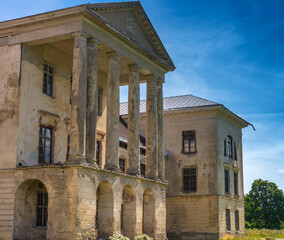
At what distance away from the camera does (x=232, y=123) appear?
44.2 meters

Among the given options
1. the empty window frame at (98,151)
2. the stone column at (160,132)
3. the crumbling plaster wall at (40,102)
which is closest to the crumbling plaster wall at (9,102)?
the crumbling plaster wall at (40,102)

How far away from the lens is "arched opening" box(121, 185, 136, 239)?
2695 centimetres

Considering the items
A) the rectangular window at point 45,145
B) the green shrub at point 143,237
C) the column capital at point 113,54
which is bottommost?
the green shrub at point 143,237

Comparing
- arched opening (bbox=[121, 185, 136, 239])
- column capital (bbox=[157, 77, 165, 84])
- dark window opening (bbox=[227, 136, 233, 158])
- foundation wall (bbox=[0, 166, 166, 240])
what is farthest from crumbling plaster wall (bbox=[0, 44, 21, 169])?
dark window opening (bbox=[227, 136, 233, 158])

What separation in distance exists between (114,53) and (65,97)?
393cm

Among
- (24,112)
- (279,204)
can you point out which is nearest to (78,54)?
(24,112)

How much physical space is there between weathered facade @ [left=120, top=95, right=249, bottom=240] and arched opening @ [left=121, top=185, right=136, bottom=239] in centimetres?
1287

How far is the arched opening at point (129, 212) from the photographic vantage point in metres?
27.0

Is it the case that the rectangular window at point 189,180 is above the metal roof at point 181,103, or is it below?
below

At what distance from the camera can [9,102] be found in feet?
78.6

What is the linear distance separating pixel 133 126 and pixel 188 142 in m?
13.5

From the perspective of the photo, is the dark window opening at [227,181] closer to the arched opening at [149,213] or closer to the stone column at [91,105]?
the arched opening at [149,213]

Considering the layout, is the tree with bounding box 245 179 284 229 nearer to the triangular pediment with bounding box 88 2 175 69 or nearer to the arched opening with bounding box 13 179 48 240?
the triangular pediment with bounding box 88 2 175 69

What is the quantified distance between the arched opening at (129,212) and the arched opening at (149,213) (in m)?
2.33
